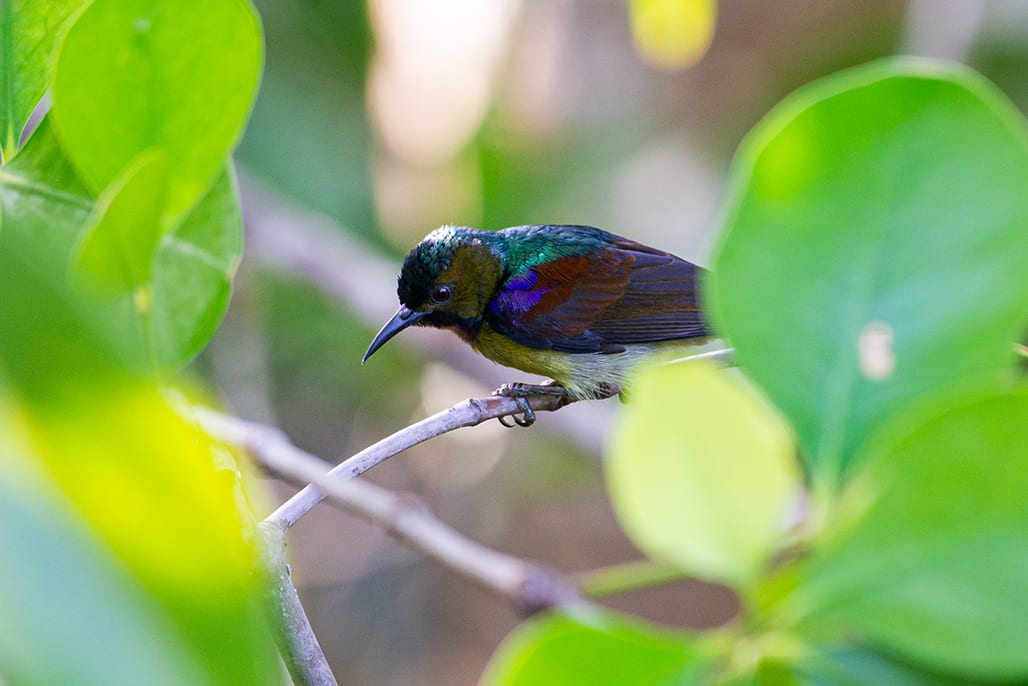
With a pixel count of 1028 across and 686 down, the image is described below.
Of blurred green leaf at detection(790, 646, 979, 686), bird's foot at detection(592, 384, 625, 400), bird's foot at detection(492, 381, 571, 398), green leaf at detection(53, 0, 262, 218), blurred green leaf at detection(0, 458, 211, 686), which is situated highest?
green leaf at detection(53, 0, 262, 218)

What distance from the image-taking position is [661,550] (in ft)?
1.58

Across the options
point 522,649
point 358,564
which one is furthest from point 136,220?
point 358,564

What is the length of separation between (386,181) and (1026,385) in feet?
17.8

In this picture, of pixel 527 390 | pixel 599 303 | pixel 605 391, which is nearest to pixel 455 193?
pixel 599 303

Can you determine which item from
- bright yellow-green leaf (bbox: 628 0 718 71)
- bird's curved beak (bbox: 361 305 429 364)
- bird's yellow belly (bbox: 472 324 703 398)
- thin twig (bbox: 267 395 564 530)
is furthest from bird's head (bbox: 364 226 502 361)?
bright yellow-green leaf (bbox: 628 0 718 71)

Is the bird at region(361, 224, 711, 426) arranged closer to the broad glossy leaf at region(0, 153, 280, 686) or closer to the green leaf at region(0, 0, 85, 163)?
the green leaf at region(0, 0, 85, 163)

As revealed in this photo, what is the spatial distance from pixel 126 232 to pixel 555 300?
276cm

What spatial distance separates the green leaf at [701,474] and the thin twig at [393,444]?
1.49ft

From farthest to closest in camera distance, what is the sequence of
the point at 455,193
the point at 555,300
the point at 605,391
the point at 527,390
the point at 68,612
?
the point at 455,193 < the point at 555,300 < the point at 605,391 < the point at 527,390 < the point at 68,612

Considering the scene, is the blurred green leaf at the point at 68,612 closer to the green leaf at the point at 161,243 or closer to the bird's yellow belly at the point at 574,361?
the green leaf at the point at 161,243

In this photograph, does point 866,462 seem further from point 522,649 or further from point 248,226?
point 248,226

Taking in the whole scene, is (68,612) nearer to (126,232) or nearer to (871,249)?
(126,232)

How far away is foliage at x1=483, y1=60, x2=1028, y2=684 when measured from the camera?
0.46 m

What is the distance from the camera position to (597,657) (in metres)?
0.48
